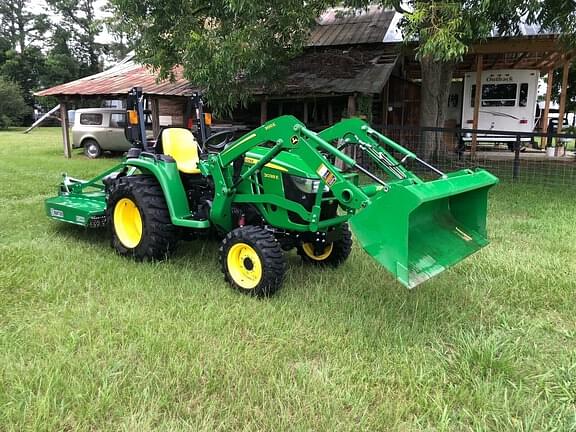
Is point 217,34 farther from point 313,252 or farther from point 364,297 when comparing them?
point 364,297

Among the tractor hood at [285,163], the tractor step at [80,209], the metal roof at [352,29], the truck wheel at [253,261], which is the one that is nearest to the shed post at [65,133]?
the metal roof at [352,29]

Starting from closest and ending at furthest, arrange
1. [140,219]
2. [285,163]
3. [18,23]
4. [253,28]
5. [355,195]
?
[355,195] < [285,163] < [140,219] < [253,28] < [18,23]

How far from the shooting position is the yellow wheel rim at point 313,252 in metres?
4.61

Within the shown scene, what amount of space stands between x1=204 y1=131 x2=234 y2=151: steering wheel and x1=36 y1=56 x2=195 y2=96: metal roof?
25.9 ft

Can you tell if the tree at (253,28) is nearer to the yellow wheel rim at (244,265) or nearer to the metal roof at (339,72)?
the metal roof at (339,72)

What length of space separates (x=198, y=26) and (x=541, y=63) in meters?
11.2

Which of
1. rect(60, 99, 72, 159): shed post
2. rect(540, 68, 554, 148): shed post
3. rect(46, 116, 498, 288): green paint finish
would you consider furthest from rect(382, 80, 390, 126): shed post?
rect(46, 116, 498, 288): green paint finish

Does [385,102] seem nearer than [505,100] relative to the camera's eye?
Yes

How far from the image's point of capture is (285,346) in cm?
309

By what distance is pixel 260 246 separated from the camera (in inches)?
146

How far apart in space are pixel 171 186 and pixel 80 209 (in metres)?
1.30

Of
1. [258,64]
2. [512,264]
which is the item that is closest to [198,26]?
[258,64]

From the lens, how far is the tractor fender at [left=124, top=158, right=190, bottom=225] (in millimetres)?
4379

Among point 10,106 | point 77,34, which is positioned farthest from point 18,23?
point 10,106
